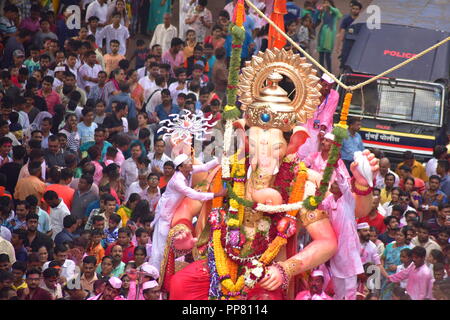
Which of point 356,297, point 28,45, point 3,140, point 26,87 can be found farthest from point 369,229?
point 28,45

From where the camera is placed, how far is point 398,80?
20.4 meters

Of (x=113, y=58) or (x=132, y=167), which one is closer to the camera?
(x=132, y=167)

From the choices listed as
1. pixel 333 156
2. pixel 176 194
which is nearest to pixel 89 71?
pixel 176 194

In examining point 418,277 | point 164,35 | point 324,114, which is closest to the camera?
point 418,277

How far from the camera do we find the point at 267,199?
1248cm

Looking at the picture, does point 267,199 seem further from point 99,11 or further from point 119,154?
point 99,11

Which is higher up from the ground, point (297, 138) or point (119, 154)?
point (297, 138)

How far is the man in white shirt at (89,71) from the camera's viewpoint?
20219 mm

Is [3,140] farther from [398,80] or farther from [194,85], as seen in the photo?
[398,80]

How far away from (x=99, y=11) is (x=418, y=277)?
28.7 ft

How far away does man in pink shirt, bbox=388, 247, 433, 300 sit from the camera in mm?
14461

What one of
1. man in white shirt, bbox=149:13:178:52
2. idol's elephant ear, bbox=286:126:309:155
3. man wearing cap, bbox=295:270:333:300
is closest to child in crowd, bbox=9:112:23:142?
man in white shirt, bbox=149:13:178:52

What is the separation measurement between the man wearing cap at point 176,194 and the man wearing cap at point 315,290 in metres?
1.14

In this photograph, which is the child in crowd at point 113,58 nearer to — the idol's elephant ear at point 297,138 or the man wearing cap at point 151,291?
the man wearing cap at point 151,291
